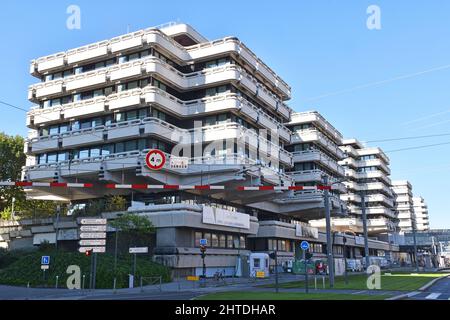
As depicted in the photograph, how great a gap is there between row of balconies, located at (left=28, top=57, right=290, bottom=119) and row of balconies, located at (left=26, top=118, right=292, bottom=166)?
555 cm

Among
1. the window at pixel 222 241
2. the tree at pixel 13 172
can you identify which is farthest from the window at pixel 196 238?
the tree at pixel 13 172

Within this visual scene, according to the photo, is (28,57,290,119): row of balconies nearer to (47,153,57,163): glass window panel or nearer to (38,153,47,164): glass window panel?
(38,153,47,164): glass window panel

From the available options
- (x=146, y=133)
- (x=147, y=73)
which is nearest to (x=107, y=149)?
(x=146, y=133)

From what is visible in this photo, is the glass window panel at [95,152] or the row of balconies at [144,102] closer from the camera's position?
the row of balconies at [144,102]

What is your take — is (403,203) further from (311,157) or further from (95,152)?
(95,152)

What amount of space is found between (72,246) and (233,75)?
85.1ft

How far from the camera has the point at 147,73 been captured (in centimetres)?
5153

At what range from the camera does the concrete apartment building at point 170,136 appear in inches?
1961

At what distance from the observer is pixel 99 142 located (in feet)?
177

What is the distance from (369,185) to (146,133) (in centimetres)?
8469

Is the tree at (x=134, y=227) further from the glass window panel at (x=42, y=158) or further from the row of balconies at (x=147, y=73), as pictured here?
the glass window panel at (x=42, y=158)

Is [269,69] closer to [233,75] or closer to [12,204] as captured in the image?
[233,75]

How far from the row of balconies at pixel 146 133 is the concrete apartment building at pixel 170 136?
12 cm
